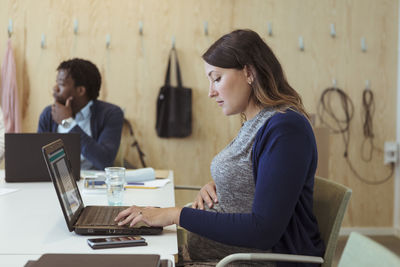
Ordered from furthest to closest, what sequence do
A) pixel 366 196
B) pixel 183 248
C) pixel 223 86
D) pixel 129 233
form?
pixel 366 196 < pixel 183 248 < pixel 223 86 < pixel 129 233

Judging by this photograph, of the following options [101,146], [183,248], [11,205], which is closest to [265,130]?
[183,248]

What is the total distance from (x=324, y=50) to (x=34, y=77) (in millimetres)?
2360

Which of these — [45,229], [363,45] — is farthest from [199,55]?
[45,229]

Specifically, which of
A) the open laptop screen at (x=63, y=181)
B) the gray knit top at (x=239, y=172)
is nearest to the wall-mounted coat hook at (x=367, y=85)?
the gray knit top at (x=239, y=172)

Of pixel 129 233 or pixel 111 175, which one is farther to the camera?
pixel 111 175

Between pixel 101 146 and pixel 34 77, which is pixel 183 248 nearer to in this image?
pixel 101 146

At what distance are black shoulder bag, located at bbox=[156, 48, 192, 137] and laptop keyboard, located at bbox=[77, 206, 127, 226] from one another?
217 cm

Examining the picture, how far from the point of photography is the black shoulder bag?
147 inches

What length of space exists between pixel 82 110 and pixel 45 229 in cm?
156

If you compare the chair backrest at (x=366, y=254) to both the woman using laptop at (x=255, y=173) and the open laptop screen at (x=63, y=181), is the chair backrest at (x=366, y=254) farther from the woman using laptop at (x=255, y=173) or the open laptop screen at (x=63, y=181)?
the open laptop screen at (x=63, y=181)

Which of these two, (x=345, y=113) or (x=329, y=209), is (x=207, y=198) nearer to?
(x=329, y=209)

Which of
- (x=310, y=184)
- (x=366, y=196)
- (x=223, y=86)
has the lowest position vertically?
(x=366, y=196)

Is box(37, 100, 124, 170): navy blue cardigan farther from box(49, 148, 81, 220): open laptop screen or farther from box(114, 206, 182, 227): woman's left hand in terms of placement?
box(114, 206, 182, 227): woman's left hand

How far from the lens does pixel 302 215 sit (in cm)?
143
